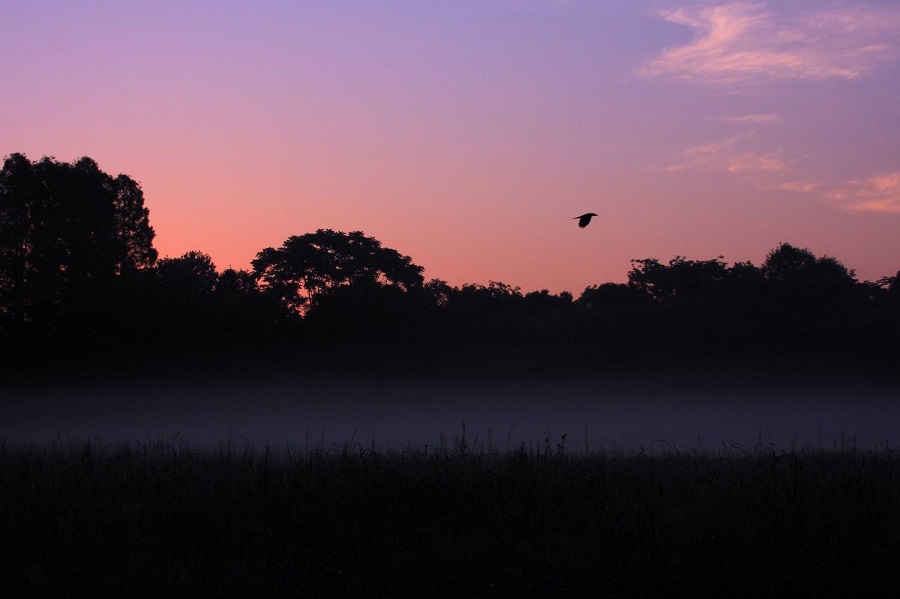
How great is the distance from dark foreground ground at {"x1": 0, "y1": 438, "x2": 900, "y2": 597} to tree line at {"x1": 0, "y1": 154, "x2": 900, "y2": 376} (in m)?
30.0

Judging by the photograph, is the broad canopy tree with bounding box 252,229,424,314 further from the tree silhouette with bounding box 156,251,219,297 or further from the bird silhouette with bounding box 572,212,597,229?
the bird silhouette with bounding box 572,212,597,229

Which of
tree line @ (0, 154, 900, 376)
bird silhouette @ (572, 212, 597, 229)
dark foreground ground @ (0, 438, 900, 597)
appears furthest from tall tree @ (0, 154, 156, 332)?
bird silhouette @ (572, 212, 597, 229)

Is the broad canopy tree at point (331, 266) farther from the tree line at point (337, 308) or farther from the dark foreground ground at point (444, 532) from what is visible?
the dark foreground ground at point (444, 532)

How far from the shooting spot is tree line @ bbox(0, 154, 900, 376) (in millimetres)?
40469

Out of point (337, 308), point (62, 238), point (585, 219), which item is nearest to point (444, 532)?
point (585, 219)

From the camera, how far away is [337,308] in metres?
44.1

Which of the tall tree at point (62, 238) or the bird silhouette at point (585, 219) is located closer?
the bird silhouette at point (585, 219)

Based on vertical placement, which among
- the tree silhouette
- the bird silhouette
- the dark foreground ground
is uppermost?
the tree silhouette

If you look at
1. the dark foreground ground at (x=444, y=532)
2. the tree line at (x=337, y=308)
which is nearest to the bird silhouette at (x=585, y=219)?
the dark foreground ground at (x=444, y=532)

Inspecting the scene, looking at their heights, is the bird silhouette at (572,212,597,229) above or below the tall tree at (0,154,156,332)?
below

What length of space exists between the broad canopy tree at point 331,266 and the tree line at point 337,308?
9 centimetres

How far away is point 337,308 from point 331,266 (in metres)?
4.58

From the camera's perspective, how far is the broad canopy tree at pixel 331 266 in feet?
154

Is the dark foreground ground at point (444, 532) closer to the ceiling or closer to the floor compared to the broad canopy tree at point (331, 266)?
closer to the floor
